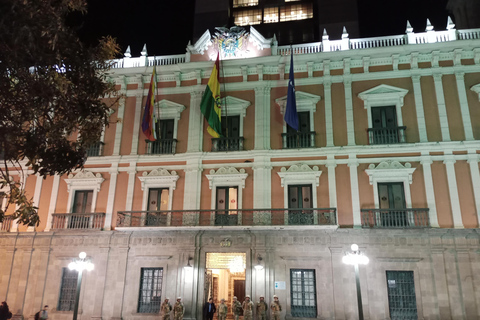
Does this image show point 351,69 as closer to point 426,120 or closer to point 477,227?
point 426,120

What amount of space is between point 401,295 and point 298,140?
27.6 ft

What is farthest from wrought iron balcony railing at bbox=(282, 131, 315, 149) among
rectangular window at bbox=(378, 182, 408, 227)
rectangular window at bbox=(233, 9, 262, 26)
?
rectangular window at bbox=(233, 9, 262, 26)

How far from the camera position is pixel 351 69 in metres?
21.3

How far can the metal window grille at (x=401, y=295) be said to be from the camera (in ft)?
57.9

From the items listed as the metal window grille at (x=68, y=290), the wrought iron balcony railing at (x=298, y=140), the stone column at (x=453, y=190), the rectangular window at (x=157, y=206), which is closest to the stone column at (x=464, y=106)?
the stone column at (x=453, y=190)

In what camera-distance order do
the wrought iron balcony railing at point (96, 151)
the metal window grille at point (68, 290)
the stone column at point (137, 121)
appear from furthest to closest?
the wrought iron balcony railing at point (96, 151)
the stone column at point (137, 121)
the metal window grille at point (68, 290)

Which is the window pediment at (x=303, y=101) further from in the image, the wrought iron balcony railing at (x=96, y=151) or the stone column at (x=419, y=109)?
the wrought iron balcony railing at (x=96, y=151)

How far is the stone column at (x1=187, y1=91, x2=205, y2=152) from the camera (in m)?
21.5

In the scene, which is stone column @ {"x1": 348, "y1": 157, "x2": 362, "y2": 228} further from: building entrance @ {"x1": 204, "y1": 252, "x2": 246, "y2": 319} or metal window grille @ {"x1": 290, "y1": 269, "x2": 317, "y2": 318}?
building entrance @ {"x1": 204, "y1": 252, "x2": 246, "y2": 319}

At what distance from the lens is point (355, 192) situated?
19.5 meters

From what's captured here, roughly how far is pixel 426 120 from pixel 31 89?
57.2ft

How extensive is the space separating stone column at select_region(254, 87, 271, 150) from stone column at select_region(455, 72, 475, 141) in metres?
9.22

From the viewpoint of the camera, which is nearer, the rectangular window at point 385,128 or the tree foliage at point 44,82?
the tree foliage at point 44,82

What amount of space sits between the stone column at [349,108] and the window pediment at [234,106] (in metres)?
4.99
